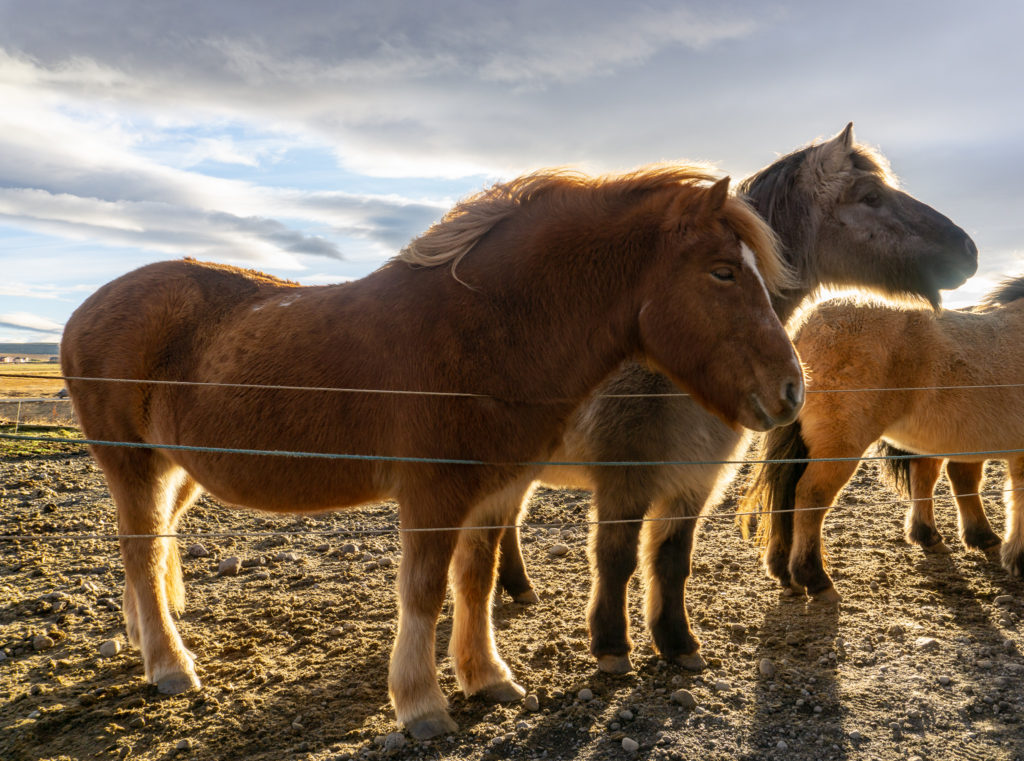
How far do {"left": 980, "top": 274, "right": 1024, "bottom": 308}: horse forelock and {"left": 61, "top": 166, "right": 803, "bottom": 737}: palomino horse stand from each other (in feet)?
14.6

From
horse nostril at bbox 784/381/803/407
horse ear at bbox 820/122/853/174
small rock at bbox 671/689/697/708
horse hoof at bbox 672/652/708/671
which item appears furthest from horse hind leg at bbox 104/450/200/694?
horse ear at bbox 820/122/853/174

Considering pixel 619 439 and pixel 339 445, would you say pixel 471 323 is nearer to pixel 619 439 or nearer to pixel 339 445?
pixel 339 445

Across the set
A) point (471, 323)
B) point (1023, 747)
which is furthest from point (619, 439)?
point (1023, 747)

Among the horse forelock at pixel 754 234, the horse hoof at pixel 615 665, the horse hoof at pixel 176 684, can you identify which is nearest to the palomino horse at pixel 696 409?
the horse hoof at pixel 615 665

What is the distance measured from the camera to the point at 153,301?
386 centimetres

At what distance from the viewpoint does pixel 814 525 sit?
204 inches

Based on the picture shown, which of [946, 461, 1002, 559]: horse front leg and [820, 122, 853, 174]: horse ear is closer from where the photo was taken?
[820, 122, 853, 174]: horse ear

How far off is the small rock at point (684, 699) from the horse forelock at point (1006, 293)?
5053mm

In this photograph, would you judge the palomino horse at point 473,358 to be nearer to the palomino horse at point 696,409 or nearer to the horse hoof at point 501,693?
the horse hoof at point 501,693

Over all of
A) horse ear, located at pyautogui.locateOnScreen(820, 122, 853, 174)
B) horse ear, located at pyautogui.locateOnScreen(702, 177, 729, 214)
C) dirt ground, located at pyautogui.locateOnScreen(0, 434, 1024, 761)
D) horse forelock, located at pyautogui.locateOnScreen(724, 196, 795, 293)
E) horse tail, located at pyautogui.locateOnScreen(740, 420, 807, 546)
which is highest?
horse ear, located at pyautogui.locateOnScreen(820, 122, 853, 174)

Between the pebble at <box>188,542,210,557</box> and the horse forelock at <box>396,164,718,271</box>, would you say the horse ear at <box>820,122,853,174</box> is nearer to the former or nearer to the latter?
the horse forelock at <box>396,164,718,271</box>

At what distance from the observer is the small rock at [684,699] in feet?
11.8

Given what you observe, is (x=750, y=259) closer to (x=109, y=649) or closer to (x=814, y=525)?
(x=814, y=525)

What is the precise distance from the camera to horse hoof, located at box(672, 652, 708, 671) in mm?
4016
